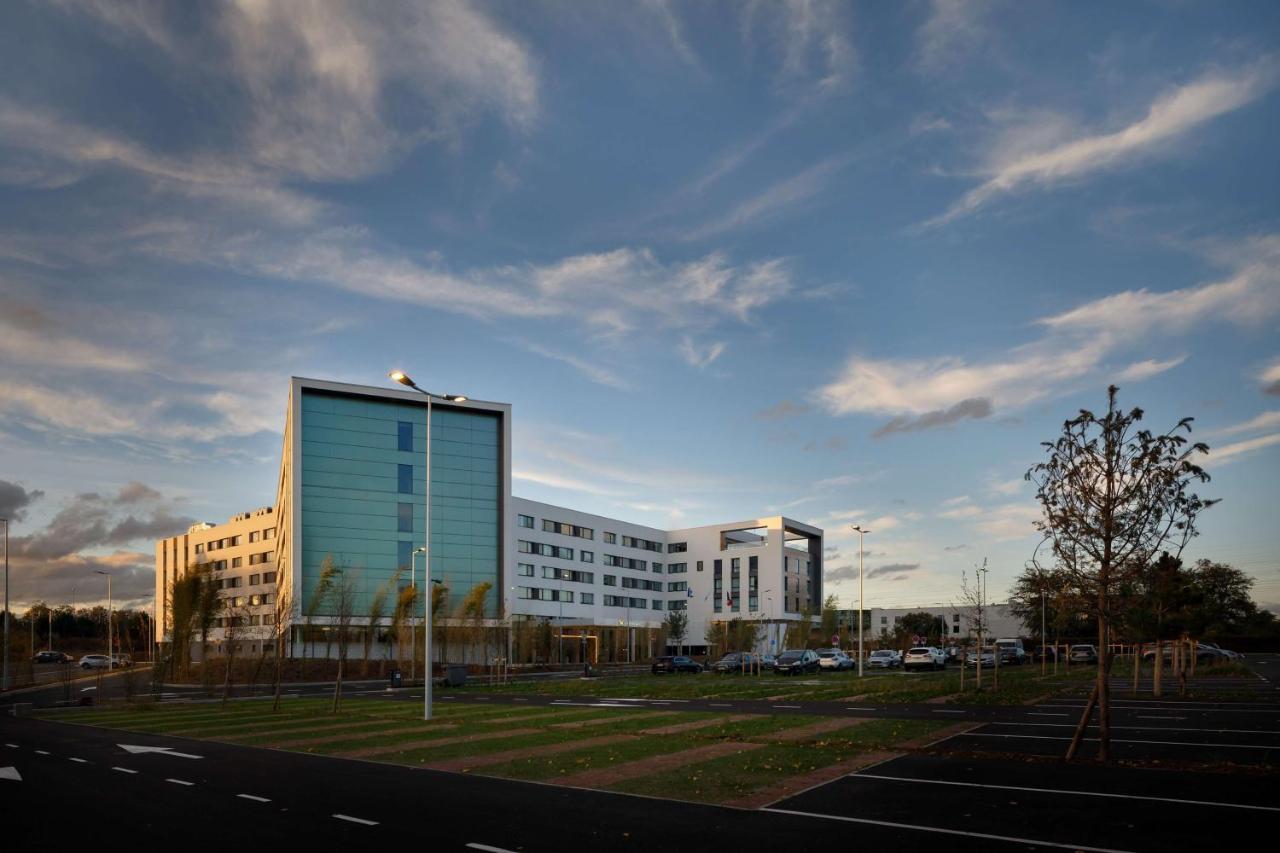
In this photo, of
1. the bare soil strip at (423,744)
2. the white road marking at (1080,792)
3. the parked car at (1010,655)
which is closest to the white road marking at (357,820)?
the bare soil strip at (423,744)

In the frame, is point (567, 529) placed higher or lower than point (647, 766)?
higher

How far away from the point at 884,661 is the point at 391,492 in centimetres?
4766

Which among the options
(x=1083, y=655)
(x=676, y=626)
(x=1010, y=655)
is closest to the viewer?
(x=1010, y=655)

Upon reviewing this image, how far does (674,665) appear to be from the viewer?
73.4 m

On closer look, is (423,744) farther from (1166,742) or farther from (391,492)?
(391,492)

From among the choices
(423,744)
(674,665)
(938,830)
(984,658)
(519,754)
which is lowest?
(984,658)

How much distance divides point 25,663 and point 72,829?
217 ft

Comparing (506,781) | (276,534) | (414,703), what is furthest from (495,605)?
(506,781)

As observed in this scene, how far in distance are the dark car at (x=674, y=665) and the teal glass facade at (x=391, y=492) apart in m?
22.8

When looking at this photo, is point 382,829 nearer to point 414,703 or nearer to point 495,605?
point 414,703

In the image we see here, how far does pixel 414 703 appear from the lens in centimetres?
3734

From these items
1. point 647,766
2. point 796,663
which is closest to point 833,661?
point 796,663

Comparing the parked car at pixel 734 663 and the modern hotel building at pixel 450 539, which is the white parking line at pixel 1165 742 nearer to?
the parked car at pixel 734 663

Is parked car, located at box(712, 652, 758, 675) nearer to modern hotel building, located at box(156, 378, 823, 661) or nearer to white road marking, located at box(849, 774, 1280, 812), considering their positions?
modern hotel building, located at box(156, 378, 823, 661)
